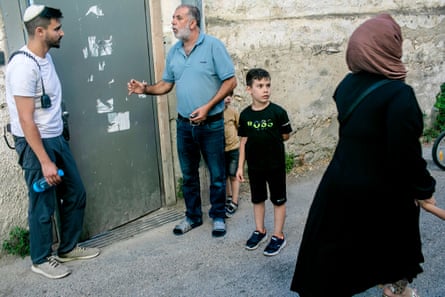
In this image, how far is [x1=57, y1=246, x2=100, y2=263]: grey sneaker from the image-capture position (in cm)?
370

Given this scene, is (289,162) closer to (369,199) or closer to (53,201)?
(53,201)

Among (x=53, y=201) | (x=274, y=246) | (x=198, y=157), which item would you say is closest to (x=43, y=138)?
(x=53, y=201)

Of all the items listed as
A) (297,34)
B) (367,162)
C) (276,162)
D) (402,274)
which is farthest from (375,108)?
(297,34)

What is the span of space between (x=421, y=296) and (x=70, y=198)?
8.50ft

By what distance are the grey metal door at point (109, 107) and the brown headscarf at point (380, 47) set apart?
2.35 metres

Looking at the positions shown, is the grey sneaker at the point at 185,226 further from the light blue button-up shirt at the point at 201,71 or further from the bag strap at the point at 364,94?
the bag strap at the point at 364,94

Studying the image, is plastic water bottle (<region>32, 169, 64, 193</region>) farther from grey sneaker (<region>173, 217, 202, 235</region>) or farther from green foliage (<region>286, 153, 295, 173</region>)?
green foliage (<region>286, 153, 295, 173</region>)

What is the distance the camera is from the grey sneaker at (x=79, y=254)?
370cm

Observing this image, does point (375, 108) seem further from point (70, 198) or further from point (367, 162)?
point (70, 198)

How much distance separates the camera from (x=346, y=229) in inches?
92.8

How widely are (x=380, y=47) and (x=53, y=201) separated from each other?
2496mm

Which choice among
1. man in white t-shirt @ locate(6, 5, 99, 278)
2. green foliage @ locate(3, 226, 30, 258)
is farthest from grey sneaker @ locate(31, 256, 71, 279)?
green foliage @ locate(3, 226, 30, 258)

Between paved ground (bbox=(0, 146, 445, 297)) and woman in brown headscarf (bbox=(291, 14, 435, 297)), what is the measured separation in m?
0.79

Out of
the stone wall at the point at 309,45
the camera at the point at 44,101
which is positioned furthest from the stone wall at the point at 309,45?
the camera at the point at 44,101
